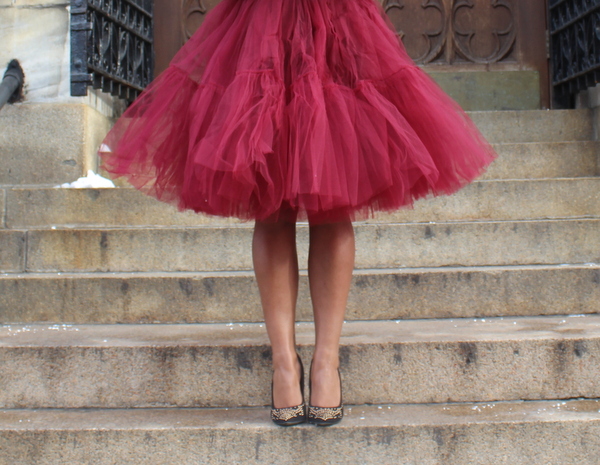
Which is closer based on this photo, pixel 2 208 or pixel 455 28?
pixel 2 208

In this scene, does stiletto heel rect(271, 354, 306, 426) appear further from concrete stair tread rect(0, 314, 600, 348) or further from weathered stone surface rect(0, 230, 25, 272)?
weathered stone surface rect(0, 230, 25, 272)

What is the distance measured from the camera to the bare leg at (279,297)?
5.81ft

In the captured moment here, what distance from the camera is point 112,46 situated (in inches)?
153

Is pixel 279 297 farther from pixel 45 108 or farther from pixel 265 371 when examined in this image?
pixel 45 108

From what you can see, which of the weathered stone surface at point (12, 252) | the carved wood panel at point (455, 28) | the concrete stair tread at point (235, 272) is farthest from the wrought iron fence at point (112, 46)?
the carved wood panel at point (455, 28)

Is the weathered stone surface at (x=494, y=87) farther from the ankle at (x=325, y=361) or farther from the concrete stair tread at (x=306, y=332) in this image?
the ankle at (x=325, y=361)

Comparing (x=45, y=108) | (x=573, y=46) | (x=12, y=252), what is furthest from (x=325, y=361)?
(x=573, y=46)

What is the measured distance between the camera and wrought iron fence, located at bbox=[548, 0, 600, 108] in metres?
3.95

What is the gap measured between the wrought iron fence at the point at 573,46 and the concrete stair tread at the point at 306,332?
214 cm

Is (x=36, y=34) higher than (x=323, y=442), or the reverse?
(x=36, y=34)

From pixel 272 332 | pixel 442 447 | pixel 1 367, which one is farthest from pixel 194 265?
pixel 442 447

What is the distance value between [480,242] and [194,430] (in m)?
1.61

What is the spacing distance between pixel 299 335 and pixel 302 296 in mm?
321

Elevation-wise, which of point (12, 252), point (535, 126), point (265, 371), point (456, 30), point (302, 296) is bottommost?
point (265, 371)
